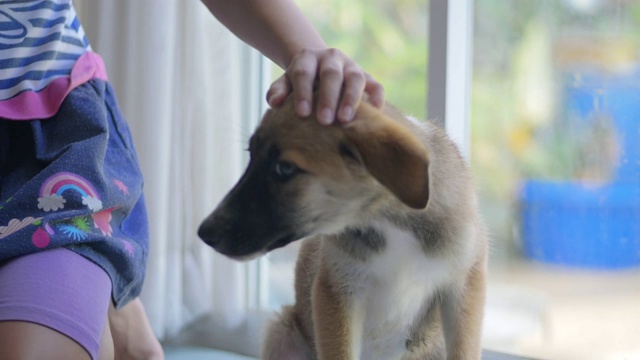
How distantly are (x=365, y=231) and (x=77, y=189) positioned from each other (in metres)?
0.39

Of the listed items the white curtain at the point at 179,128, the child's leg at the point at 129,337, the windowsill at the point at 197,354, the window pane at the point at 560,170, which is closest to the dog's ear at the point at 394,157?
the child's leg at the point at 129,337

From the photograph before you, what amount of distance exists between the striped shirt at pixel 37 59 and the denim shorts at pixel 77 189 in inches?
0.8

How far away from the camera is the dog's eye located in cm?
110

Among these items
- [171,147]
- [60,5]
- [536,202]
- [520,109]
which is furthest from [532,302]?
[60,5]

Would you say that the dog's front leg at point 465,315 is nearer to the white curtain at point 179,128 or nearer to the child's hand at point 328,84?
the child's hand at point 328,84

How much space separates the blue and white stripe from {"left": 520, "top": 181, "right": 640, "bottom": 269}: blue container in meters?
1.16

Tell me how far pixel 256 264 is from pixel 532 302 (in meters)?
0.74

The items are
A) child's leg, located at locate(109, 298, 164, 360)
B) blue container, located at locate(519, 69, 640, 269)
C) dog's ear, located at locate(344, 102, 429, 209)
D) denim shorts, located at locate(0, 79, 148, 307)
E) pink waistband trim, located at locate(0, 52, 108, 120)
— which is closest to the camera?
dog's ear, located at locate(344, 102, 429, 209)

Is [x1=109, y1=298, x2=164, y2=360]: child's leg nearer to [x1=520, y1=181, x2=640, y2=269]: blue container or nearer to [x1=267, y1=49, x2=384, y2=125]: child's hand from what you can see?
[x1=267, y1=49, x2=384, y2=125]: child's hand

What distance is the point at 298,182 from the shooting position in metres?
1.11

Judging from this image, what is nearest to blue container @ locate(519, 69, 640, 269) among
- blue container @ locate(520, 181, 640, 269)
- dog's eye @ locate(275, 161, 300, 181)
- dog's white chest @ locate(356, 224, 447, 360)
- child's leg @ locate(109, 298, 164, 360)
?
blue container @ locate(520, 181, 640, 269)

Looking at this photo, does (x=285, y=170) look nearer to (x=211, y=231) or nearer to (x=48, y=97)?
(x=211, y=231)

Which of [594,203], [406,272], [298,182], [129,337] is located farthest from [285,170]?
[594,203]

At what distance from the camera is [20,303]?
109cm
